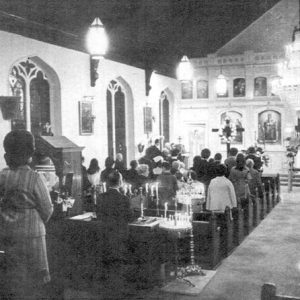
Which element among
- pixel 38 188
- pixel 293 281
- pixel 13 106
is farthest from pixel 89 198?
pixel 38 188

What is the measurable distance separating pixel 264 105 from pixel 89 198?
12564mm

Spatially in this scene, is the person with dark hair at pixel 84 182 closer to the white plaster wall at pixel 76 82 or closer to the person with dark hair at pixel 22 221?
the white plaster wall at pixel 76 82

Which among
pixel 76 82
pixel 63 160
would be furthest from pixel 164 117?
pixel 63 160

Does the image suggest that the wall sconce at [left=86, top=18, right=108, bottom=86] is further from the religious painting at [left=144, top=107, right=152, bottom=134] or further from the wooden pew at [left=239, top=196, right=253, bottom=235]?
the religious painting at [left=144, top=107, right=152, bottom=134]

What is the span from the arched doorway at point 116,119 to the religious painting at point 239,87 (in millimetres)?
6130

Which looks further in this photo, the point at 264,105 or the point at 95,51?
the point at 264,105

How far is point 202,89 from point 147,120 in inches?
180

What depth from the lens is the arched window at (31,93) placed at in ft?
36.9

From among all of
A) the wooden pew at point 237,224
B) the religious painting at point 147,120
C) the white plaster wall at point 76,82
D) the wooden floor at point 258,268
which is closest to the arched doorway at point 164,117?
the religious painting at point 147,120

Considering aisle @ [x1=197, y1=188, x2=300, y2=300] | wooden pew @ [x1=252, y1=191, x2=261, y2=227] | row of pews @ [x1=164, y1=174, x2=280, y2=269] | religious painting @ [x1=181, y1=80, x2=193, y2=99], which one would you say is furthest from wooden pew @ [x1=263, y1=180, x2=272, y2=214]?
religious painting @ [x1=181, y1=80, x2=193, y2=99]

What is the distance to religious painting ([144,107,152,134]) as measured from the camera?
16.9 metres

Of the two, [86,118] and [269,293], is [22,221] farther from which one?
[86,118]

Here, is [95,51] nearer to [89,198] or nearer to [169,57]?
[89,198]

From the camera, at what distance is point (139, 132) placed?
1647cm
